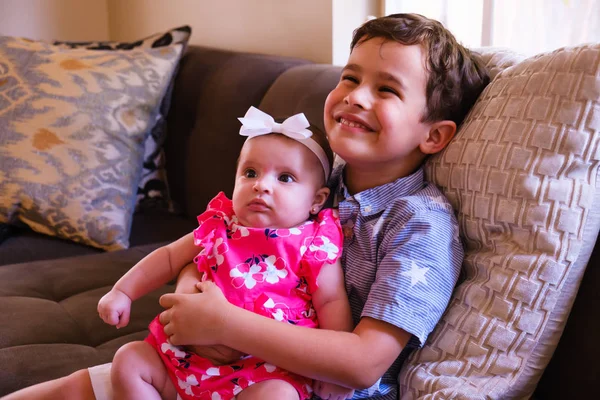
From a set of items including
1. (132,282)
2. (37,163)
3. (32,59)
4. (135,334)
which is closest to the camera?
(132,282)

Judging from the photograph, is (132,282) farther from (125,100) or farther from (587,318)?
(125,100)

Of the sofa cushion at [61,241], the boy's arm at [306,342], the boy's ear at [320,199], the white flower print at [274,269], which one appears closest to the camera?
the boy's arm at [306,342]

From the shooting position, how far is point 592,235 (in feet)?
3.27

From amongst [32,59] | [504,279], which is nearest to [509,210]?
[504,279]

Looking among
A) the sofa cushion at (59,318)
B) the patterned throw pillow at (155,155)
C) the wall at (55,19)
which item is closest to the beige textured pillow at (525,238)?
the sofa cushion at (59,318)

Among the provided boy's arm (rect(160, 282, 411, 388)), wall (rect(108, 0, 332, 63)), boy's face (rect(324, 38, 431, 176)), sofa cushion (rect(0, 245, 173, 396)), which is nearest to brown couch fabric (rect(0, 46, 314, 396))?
sofa cushion (rect(0, 245, 173, 396))

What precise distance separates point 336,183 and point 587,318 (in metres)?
0.50

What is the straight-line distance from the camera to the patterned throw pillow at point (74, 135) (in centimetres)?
193

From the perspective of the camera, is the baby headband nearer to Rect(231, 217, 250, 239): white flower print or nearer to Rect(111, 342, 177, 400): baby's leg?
Rect(231, 217, 250, 239): white flower print

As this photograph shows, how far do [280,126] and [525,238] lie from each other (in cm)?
45

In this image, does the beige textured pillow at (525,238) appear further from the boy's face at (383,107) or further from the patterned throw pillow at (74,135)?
the patterned throw pillow at (74,135)

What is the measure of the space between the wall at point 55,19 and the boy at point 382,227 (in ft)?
7.95

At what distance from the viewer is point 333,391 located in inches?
40.6

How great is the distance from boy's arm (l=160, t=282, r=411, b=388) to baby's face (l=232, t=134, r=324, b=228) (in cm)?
18
